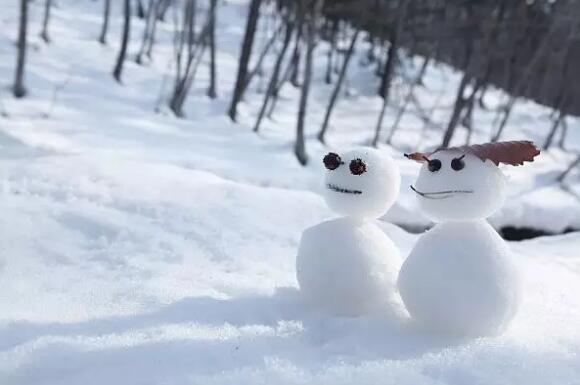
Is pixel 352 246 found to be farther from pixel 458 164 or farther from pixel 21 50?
pixel 21 50

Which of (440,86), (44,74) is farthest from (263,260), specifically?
(440,86)

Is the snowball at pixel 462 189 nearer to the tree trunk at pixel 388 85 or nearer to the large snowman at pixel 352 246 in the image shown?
the large snowman at pixel 352 246

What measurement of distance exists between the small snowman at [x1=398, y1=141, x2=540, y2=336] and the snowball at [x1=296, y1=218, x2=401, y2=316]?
210mm

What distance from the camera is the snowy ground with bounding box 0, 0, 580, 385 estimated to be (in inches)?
87.6

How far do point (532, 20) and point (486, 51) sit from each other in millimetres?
2095

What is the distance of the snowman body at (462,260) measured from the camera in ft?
7.75

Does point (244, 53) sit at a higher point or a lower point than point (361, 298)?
lower

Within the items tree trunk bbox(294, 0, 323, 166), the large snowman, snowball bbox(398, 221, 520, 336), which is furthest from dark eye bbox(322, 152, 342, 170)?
tree trunk bbox(294, 0, 323, 166)

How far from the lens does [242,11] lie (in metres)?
18.7

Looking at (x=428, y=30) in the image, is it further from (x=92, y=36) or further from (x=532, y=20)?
(x=92, y=36)

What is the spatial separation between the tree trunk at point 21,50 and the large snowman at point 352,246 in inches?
222

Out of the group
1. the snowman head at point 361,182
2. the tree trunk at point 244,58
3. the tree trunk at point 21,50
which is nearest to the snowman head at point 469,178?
the snowman head at point 361,182

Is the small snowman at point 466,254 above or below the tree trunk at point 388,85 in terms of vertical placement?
above

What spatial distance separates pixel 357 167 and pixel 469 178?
0.44 metres
